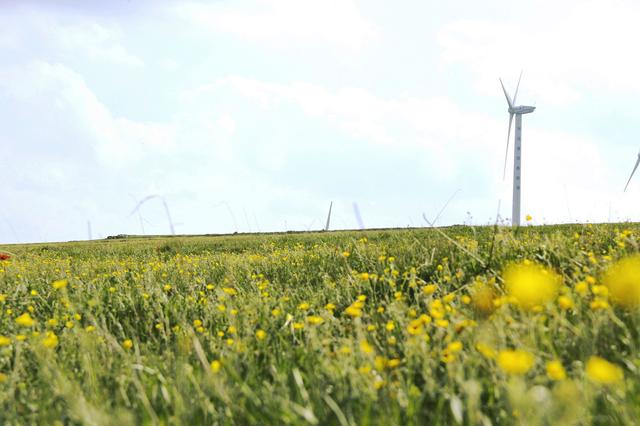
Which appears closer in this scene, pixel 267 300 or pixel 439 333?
pixel 439 333

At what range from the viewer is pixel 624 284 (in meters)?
4.26

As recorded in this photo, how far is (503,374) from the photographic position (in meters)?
2.77

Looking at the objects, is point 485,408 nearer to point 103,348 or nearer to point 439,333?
point 439,333

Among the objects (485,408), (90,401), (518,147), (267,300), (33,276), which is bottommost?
(485,408)

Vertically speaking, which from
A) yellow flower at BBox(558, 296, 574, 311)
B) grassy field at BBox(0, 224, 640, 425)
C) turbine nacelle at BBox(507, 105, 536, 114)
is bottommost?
grassy field at BBox(0, 224, 640, 425)

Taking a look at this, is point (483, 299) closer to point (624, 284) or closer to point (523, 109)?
point (624, 284)

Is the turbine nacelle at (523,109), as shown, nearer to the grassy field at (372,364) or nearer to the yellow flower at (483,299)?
the grassy field at (372,364)

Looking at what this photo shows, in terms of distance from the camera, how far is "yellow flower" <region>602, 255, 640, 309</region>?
13.3 ft

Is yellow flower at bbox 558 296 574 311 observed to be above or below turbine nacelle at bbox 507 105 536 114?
below

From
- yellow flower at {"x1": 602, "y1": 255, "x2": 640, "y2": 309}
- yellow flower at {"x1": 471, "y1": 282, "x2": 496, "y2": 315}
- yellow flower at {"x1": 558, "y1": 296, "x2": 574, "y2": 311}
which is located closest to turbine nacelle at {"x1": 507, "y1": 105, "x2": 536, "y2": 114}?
yellow flower at {"x1": 602, "y1": 255, "x2": 640, "y2": 309}

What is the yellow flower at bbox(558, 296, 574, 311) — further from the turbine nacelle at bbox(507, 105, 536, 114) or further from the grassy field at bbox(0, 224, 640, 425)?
the turbine nacelle at bbox(507, 105, 536, 114)

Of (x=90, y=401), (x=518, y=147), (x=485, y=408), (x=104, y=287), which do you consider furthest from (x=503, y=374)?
(x=518, y=147)

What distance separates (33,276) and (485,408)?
8.92m

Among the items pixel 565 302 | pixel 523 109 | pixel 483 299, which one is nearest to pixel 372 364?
pixel 565 302
